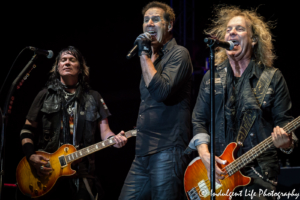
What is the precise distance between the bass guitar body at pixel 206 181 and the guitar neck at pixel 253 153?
0.04 m

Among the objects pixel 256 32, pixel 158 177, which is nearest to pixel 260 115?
pixel 256 32

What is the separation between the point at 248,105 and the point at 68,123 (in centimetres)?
223

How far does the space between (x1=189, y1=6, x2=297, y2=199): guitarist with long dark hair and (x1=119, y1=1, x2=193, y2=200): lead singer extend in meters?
0.16

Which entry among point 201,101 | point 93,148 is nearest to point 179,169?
point 201,101

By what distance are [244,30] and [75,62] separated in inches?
89.9

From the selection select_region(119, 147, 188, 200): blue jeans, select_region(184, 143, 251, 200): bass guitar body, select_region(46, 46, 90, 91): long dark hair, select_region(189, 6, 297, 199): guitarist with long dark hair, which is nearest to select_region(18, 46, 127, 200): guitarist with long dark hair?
select_region(46, 46, 90, 91): long dark hair

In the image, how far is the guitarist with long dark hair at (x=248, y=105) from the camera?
2215 mm

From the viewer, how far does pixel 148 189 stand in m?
2.56

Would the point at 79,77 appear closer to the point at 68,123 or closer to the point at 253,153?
the point at 68,123

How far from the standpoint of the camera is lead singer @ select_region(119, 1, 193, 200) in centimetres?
240

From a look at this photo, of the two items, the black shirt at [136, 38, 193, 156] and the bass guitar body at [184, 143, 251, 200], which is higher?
the black shirt at [136, 38, 193, 156]

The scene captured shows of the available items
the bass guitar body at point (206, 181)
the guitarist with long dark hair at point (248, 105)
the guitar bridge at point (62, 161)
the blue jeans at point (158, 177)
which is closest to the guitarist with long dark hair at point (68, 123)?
the guitar bridge at point (62, 161)

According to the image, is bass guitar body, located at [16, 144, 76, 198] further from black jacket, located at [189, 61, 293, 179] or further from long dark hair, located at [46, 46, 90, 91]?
black jacket, located at [189, 61, 293, 179]

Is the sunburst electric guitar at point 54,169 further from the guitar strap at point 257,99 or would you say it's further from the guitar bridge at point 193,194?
the guitar strap at point 257,99
